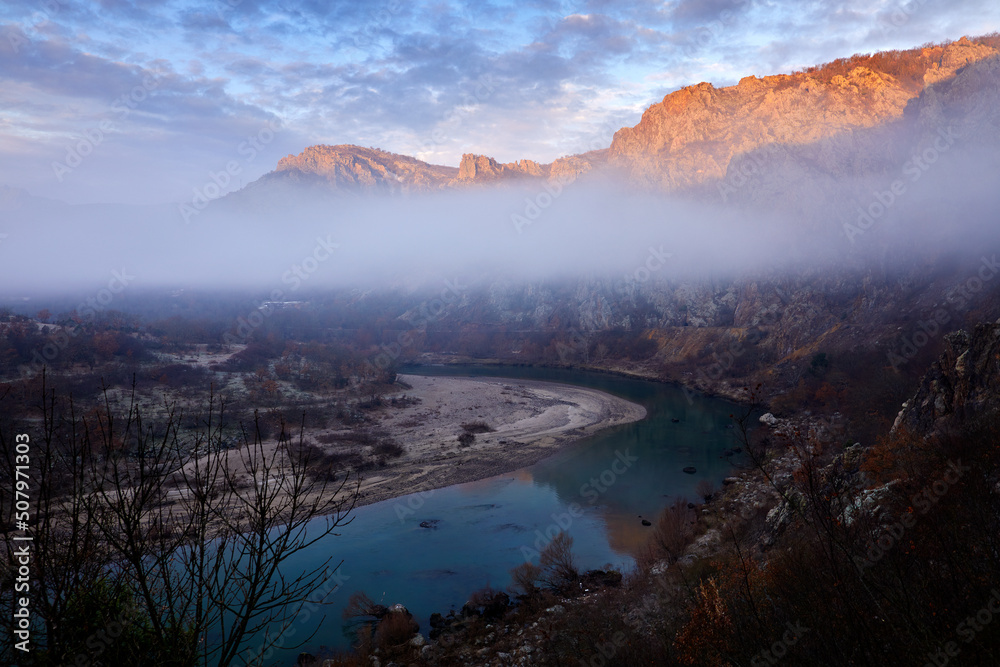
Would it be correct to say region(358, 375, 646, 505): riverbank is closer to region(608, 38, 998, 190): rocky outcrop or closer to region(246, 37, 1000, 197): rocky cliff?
region(246, 37, 1000, 197): rocky cliff

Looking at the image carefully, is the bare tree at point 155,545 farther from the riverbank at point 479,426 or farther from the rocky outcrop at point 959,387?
the riverbank at point 479,426

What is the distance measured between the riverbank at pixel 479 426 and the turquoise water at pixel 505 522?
1929 millimetres

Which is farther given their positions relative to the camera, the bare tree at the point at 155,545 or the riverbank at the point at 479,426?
the riverbank at the point at 479,426

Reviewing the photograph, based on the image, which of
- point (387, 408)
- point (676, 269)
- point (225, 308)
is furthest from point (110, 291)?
point (676, 269)

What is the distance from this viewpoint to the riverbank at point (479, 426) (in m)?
34.4

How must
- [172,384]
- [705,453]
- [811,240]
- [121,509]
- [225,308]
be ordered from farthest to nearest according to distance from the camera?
[225,308]
[811,240]
[172,384]
[705,453]
[121,509]

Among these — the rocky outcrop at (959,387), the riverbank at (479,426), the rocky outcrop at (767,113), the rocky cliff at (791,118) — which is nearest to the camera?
the rocky outcrop at (959,387)

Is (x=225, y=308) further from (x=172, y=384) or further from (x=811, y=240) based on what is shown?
(x=811, y=240)

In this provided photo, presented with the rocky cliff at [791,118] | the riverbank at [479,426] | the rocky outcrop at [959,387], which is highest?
the rocky cliff at [791,118]

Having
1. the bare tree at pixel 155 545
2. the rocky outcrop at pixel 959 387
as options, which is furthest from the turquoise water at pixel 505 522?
the rocky outcrop at pixel 959 387

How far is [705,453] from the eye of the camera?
3700 cm

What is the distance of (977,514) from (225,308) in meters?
134

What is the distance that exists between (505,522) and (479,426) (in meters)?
20.6

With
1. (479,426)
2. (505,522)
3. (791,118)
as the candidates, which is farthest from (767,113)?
(505,522)
